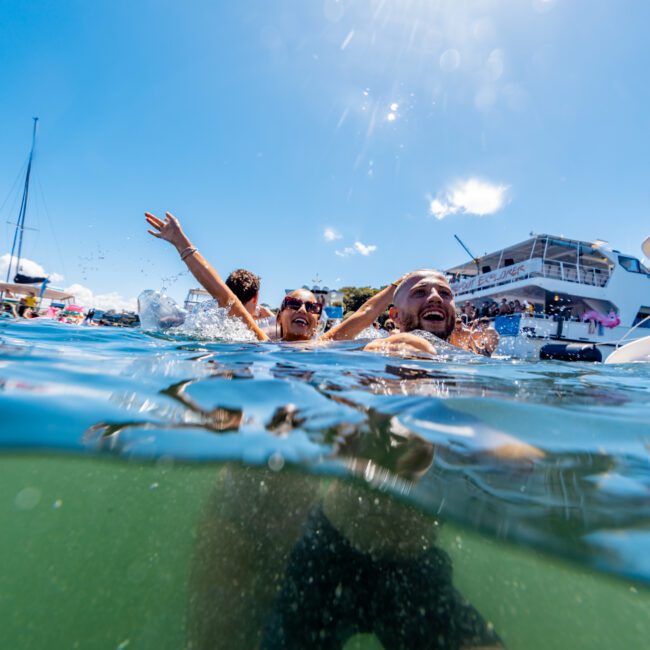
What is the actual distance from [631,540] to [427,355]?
1.84m

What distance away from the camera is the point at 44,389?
174 cm

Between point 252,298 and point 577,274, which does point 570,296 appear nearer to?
point 577,274

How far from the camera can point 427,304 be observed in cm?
359

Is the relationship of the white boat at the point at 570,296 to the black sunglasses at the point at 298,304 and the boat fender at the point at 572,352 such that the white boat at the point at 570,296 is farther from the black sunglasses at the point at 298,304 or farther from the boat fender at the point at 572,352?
the black sunglasses at the point at 298,304

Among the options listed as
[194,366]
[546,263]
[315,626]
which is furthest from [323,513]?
[546,263]

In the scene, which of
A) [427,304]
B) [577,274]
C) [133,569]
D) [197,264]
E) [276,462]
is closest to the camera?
[276,462]

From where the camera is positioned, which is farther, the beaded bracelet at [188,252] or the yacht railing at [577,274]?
the yacht railing at [577,274]

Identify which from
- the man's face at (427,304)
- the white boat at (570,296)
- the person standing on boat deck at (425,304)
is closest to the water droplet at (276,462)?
the person standing on boat deck at (425,304)

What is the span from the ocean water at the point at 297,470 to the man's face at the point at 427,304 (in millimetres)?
1001

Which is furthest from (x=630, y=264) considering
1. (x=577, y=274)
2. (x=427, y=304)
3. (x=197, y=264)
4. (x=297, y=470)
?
(x=297, y=470)

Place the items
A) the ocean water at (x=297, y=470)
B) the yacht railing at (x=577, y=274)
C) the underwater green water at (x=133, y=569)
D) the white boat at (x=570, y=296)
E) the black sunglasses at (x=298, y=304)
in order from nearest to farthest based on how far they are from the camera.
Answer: the ocean water at (x=297, y=470) < the underwater green water at (x=133, y=569) < the black sunglasses at (x=298, y=304) < the white boat at (x=570, y=296) < the yacht railing at (x=577, y=274)

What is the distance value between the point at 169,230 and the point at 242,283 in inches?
50.0

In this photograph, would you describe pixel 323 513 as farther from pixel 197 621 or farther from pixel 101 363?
pixel 101 363

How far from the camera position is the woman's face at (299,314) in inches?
177
